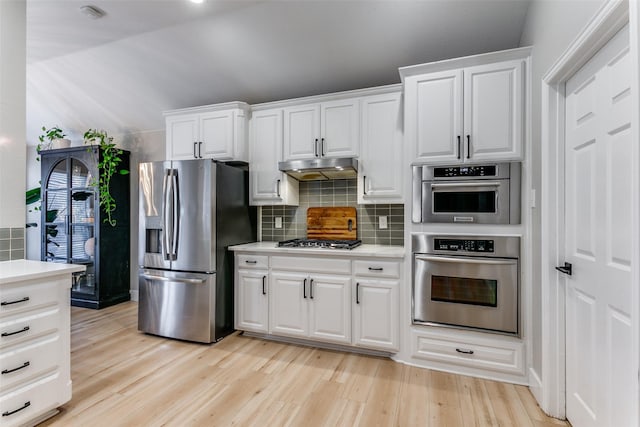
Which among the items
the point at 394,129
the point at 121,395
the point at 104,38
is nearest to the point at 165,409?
the point at 121,395

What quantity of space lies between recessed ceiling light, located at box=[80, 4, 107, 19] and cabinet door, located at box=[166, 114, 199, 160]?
109cm

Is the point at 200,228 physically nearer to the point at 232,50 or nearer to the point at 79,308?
the point at 232,50

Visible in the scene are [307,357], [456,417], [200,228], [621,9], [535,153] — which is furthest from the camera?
[200,228]

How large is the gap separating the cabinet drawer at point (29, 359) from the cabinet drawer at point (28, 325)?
0.04m

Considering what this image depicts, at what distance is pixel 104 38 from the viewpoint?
3092mm

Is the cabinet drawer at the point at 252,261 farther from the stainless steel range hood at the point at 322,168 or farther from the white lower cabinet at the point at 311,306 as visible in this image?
the stainless steel range hood at the point at 322,168

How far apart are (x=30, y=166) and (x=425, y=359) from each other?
23.8 feet

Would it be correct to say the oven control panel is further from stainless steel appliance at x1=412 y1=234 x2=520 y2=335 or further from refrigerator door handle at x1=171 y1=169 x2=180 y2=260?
refrigerator door handle at x1=171 y1=169 x2=180 y2=260

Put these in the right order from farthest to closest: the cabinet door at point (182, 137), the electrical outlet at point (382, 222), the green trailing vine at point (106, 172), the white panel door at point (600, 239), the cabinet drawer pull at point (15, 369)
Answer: the green trailing vine at point (106, 172) < the cabinet door at point (182, 137) < the electrical outlet at point (382, 222) < the cabinet drawer pull at point (15, 369) < the white panel door at point (600, 239)

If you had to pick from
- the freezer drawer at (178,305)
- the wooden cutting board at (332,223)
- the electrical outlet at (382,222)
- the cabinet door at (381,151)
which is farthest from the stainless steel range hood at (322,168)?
the freezer drawer at (178,305)

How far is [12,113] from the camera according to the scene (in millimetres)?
2133

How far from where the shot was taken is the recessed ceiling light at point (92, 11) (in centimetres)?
262

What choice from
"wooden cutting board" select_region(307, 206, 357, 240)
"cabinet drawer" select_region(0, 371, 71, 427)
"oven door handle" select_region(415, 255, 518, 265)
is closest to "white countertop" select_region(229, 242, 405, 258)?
"oven door handle" select_region(415, 255, 518, 265)

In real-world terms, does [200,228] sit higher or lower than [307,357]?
higher
